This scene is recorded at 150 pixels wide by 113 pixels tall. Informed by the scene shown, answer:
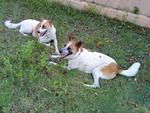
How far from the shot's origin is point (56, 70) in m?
5.15

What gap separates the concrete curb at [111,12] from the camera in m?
6.74

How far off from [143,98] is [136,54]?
3.80 ft

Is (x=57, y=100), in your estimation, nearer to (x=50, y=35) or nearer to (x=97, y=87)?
(x=97, y=87)

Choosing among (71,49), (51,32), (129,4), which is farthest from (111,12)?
(71,49)

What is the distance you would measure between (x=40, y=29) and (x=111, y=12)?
68.8 inches

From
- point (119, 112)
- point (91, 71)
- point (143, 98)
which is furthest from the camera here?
point (91, 71)

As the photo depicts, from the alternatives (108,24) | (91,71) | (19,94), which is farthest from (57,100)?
(108,24)

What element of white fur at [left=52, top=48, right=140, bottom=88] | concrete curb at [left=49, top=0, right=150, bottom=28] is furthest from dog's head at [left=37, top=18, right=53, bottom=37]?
concrete curb at [left=49, top=0, right=150, bottom=28]

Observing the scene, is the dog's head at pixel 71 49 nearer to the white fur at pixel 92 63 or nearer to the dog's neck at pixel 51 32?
the white fur at pixel 92 63

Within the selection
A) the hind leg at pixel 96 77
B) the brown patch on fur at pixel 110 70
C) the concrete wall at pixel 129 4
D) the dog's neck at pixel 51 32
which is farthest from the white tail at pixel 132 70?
the concrete wall at pixel 129 4

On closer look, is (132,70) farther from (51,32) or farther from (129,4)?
(129,4)

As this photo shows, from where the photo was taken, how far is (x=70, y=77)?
16.8 ft

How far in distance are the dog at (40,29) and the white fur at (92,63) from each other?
51cm

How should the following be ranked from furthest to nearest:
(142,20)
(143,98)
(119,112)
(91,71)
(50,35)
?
1. (142,20)
2. (50,35)
3. (91,71)
4. (143,98)
5. (119,112)
